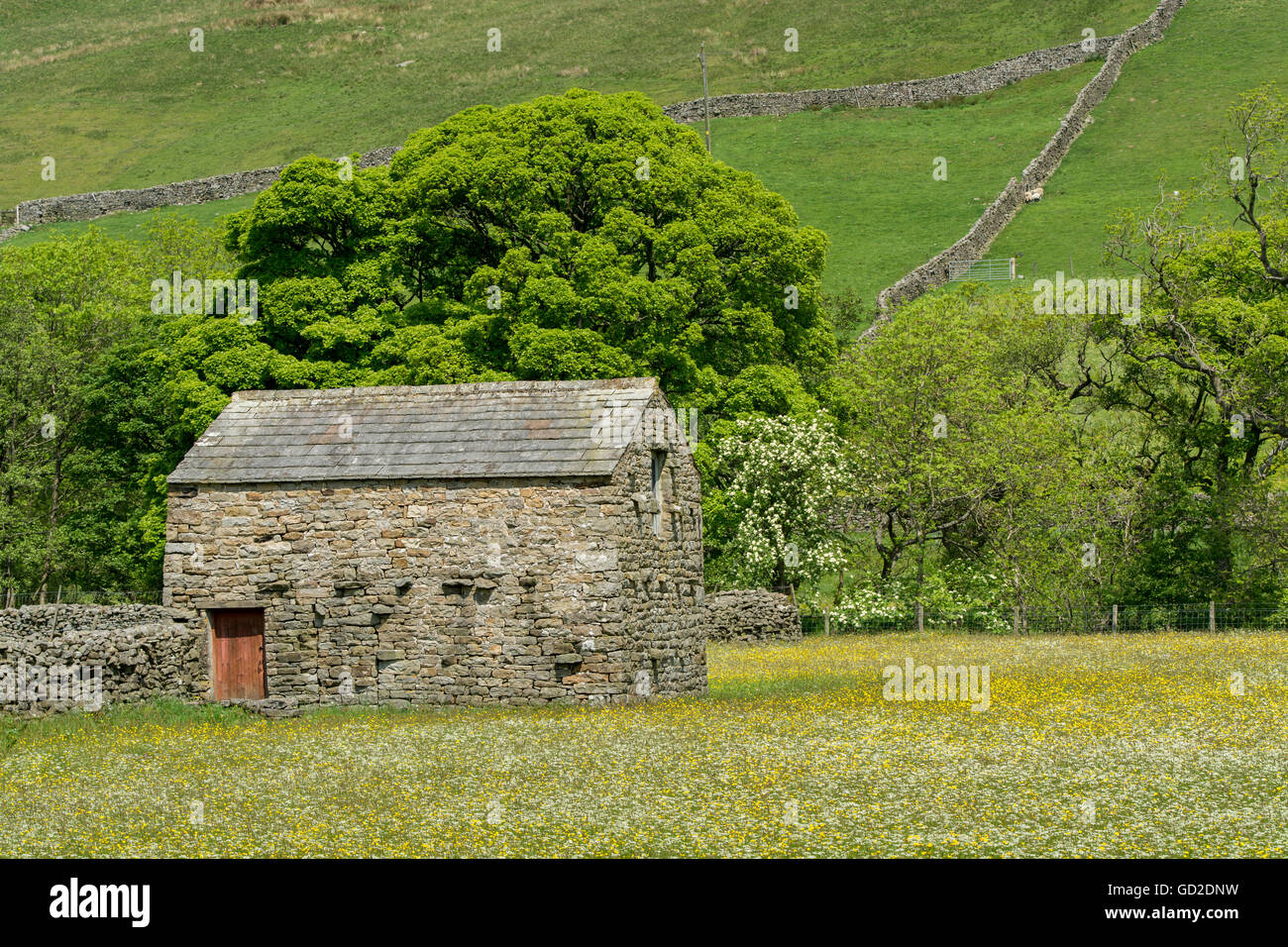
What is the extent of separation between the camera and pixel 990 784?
15.8 m

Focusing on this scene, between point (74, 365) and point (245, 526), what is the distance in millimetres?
23570

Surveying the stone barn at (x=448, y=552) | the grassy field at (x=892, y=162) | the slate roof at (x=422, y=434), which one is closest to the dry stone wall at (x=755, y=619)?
the stone barn at (x=448, y=552)

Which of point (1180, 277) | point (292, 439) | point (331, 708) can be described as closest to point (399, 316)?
point (292, 439)

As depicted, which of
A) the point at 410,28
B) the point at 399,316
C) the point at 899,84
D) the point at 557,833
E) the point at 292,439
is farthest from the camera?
the point at 410,28

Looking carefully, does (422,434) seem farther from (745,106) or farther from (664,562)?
(745,106)

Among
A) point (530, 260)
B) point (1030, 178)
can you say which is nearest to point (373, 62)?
point (1030, 178)

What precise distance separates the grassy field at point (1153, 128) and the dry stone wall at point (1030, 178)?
24.4 inches

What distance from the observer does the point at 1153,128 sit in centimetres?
7950

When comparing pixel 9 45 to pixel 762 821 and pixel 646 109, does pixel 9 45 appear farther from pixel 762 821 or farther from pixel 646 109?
pixel 762 821

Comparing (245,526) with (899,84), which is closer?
(245,526)

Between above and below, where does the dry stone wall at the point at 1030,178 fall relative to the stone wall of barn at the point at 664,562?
above

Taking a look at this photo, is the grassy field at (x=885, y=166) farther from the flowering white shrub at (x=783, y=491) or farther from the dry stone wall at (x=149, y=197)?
the flowering white shrub at (x=783, y=491)

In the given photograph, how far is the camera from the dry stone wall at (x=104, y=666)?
2220cm

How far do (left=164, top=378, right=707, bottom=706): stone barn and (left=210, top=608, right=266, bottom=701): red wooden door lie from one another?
1.0 inches
